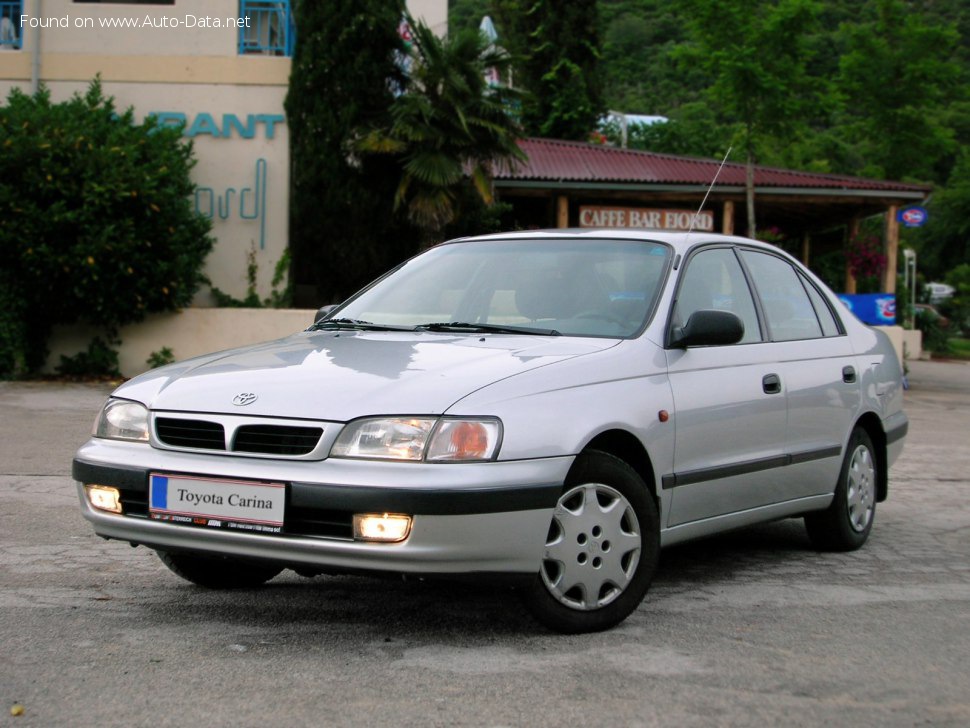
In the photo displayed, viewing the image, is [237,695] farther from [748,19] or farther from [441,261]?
[748,19]

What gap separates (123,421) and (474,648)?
154cm

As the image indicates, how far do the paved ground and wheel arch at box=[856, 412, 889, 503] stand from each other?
0.43 m

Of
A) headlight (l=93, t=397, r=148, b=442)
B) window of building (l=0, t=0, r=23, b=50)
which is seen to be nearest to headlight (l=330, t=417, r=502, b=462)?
headlight (l=93, t=397, r=148, b=442)

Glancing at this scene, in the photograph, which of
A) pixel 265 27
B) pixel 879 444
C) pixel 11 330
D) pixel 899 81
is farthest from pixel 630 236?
pixel 899 81

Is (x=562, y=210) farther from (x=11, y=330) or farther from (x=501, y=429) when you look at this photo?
(x=501, y=429)

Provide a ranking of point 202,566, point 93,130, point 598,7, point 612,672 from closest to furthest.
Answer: point 612,672 < point 202,566 < point 93,130 < point 598,7

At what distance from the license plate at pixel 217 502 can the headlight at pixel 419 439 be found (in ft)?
0.92

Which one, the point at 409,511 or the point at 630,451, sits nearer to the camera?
the point at 409,511

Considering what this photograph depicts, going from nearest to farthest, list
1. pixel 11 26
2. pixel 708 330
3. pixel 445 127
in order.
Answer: pixel 708 330 → pixel 445 127 → pixel 11 26

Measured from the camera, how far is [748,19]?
22172 millimetres

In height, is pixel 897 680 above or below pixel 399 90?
below

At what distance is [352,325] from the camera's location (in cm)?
547

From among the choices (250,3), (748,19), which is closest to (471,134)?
(250,3)

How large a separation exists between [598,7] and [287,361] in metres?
34.5
